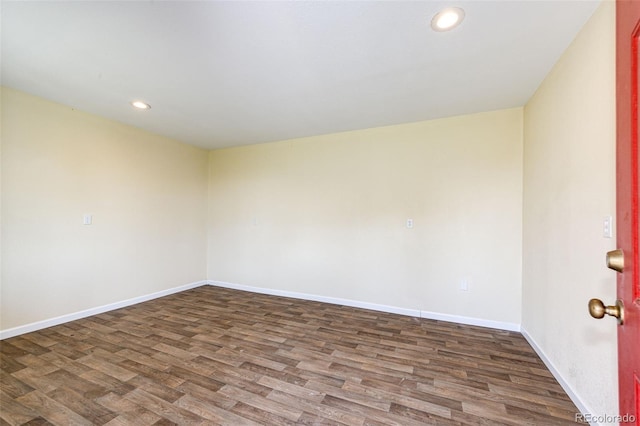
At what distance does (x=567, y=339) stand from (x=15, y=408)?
3565 mm

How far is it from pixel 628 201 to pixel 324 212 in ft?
9.86

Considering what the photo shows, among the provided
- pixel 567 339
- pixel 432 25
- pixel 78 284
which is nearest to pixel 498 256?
pixel 567 339

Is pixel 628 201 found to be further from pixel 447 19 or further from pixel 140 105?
pixel 140 105

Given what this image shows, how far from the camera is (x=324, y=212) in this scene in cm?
365

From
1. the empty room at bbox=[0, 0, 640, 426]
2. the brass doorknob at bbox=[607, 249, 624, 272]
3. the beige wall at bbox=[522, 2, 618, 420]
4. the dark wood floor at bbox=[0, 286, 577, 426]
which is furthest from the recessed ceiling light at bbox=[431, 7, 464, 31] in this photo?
the dark wood floor at bbox=[0, 286, 577, 426]

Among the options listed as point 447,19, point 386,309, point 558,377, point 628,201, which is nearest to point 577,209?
point 628,201

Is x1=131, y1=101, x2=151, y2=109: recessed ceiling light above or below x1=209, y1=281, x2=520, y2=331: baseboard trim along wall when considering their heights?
above

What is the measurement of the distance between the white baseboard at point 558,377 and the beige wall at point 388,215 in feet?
1.30

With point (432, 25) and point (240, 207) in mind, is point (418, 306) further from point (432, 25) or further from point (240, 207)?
point (240, 207)

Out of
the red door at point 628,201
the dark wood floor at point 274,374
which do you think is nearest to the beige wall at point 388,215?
the dark wood floor at point 274,374

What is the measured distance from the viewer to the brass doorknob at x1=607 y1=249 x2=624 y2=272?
0.79m

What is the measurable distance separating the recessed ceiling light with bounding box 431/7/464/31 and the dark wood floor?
2367mm

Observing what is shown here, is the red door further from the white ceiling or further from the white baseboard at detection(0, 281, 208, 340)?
the white baseboard at detection(0, 281, 208, 340)

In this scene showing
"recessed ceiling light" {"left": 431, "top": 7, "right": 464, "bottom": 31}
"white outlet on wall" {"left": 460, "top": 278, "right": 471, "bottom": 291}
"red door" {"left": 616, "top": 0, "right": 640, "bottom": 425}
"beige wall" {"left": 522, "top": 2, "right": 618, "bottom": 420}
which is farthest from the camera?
"white outlet on wall" {"left": 460, "top": 278, "right": 471, "bottom": 291}
